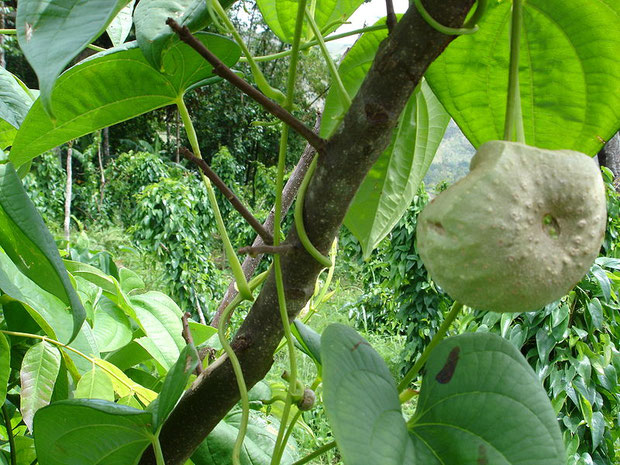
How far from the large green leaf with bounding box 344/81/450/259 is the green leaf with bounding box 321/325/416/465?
145mm

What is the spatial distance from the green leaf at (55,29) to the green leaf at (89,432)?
20cm

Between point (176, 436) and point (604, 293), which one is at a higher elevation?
point (176, 436)

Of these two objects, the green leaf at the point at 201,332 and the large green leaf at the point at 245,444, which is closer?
the large green leaf at the point at 245,444

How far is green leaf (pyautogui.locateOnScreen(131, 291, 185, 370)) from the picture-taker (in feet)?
2.01

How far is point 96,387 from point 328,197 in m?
0.28

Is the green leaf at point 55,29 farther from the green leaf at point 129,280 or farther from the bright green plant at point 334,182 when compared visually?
the green leaf at point 129,280

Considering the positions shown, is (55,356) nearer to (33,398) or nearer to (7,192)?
(33,398)

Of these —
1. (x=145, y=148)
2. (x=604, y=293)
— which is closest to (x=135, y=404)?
(x=604, y=293)

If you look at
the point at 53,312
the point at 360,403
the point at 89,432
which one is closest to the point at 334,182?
the point at 360,403

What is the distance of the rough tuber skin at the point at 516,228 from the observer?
0.20 m

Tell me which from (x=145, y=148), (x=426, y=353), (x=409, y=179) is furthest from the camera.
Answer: (x=145, y=148)

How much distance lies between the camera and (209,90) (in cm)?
807

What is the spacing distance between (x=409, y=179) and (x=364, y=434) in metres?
0.23

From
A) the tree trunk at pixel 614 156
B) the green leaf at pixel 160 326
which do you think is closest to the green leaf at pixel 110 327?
the green leaf at pixel 160 326
